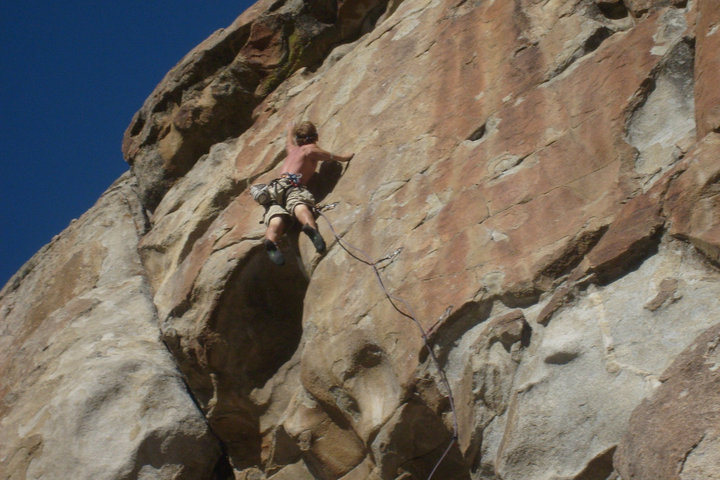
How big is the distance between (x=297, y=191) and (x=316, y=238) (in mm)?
665

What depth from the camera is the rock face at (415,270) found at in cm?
462

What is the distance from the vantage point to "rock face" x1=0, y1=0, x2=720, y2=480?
462 centimetres

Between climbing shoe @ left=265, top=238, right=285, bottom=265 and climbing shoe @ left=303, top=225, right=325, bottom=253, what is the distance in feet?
0.99

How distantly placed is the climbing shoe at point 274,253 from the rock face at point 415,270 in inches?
8.2

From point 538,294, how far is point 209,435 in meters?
3.79

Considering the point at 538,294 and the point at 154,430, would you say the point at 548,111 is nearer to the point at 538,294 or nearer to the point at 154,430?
the point at 538,294

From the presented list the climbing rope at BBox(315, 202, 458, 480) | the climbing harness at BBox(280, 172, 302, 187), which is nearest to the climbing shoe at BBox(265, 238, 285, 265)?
the climbing rope at BBox(315, 202, 458, 480)

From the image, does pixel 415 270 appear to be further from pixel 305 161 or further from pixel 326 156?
pixel 305 161

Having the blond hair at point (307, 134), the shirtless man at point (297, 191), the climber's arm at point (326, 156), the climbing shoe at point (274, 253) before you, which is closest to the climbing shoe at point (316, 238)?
the shirtless man at point (297, 191)

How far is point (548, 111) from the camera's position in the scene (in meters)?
6.25

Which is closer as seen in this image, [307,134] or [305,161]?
[305,161]

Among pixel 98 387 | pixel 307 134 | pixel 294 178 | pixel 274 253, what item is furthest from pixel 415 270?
pixel 98 387

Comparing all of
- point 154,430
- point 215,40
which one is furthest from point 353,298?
point 215,40

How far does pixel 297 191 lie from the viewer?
7.62 meters
